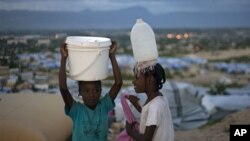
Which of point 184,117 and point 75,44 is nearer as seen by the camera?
point 75,44

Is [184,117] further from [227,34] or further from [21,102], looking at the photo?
[21,102]

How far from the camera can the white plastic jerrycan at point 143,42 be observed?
277cm

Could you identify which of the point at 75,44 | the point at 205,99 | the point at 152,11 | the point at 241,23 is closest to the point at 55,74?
the point at 152,11

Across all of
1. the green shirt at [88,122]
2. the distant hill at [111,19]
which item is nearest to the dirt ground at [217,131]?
the distant hill at [111,19]

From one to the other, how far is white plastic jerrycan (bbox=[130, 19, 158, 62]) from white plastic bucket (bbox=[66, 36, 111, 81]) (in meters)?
0.22

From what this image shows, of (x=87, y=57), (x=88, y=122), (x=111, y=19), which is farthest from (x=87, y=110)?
(x=111, y=19)

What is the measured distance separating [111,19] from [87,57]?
4532mm

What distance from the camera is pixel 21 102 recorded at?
399 cm

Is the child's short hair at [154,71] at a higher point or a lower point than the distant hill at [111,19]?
lower

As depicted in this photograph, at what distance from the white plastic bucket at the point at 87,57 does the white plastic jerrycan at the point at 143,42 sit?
217 mm

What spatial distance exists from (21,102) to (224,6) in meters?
4.94

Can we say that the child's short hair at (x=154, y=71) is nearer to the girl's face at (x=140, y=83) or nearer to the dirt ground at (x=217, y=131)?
the girl's face at (x=140, y=83)

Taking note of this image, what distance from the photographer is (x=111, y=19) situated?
23.9 ft

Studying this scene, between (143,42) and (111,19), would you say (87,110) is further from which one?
(111,19)
